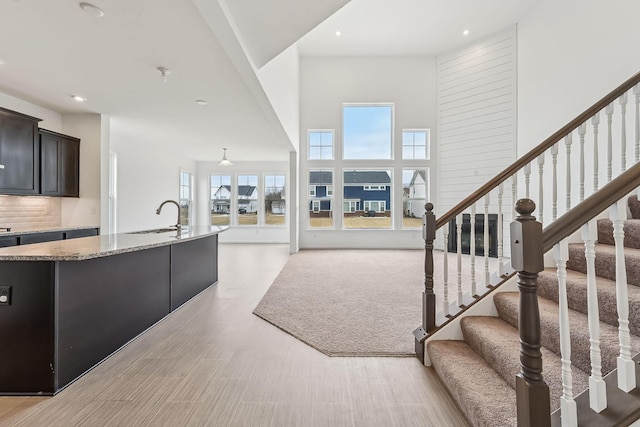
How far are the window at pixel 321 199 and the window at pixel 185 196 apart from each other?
3905mm

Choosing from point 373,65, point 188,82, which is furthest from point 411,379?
point 373,65

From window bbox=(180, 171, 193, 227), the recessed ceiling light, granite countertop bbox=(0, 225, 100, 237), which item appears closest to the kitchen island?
the recessed ceiling light

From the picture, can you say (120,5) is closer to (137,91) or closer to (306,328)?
(137,91)

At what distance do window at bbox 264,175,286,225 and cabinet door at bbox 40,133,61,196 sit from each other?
19.0ft

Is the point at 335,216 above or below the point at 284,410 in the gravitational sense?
above

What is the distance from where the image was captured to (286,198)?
391 inches

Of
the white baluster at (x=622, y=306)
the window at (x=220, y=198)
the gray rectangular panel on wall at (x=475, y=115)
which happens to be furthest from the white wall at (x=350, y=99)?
the white baluster at (x=622, y=306)

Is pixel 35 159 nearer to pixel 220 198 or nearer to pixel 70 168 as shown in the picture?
pixel 70 168

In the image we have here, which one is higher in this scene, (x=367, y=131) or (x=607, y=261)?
(x=367, y=131)

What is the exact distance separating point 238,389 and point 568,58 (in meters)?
6.61

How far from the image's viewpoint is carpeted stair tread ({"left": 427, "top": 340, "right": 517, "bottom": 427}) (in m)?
1.50

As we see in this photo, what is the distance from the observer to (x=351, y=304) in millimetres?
3670

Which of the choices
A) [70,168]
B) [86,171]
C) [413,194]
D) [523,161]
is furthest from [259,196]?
[523,161]

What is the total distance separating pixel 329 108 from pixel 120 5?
6480 mm
